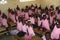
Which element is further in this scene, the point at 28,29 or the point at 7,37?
the point at 7,37

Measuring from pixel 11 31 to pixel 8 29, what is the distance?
183mm

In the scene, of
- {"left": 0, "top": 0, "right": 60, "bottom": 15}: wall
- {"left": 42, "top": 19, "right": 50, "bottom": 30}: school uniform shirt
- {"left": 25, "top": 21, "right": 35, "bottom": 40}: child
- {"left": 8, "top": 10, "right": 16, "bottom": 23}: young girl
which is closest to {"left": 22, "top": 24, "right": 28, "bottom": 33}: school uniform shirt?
{"left": 25, "top": 21, "right": 35, "bottom": 40}: child

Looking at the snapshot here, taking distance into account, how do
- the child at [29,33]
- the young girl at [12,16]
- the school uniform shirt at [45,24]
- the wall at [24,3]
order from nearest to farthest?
the child at [29,33], the school uniform shirt at [45,24], the young girl at [12,16], the wall at [24,3]

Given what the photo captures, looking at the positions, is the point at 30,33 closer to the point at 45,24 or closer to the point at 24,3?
the point at 45,24

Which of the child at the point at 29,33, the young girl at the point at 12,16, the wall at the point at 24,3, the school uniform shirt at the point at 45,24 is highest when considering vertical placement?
the wall at the point at 24,3

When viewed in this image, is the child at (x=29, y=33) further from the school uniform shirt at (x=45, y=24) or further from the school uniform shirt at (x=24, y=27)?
the school uniform shirt at (x=45, y=24)

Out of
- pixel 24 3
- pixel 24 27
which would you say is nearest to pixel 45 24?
pixel 24 27

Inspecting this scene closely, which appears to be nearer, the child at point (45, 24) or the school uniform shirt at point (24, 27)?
the school uniform shirt at point (24, 27)

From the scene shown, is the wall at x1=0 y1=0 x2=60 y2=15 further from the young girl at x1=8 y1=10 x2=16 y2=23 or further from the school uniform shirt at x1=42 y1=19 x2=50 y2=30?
the school uniform shirt at x1=42 y1=19 x2=50 y2=30

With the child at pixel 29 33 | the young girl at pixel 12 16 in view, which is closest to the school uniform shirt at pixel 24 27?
the child at pixel 29 33

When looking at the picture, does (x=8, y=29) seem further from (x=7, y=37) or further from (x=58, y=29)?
(x=58, y=29)

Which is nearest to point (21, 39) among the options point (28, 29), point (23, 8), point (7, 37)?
point (28, 29)

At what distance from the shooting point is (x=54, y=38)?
4094 millimetres

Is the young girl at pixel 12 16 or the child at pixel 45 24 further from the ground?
the young girl at pixel 12 16
